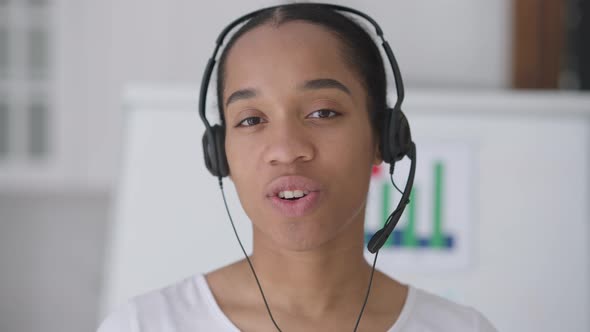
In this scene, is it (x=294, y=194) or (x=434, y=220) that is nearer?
(x=294, y=194)

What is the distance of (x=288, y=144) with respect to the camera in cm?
91

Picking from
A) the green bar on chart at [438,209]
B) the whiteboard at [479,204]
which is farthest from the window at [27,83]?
the green bar on chart at [438,209]

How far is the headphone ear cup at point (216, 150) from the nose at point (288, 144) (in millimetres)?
119

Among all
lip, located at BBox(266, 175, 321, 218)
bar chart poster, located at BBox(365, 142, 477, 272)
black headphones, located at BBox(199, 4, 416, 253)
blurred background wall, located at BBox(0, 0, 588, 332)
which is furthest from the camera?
blurred background wall, located at BBox(0, 0, 588, 332)

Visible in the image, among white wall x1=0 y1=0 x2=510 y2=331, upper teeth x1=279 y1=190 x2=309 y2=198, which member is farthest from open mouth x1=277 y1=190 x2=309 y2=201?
white wall x1=0 y1=0 x2=510 y2=331

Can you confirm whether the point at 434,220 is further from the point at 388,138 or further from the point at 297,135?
the point at 297,135

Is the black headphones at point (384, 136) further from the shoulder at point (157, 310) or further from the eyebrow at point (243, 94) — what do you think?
the shoulder at point (157, 310)

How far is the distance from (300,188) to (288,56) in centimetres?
19

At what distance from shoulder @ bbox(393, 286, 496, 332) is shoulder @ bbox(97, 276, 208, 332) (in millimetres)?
312

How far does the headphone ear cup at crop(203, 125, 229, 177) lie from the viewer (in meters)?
1.03

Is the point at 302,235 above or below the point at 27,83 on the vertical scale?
below

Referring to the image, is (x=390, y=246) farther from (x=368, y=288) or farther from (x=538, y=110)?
(x=368, y=288)

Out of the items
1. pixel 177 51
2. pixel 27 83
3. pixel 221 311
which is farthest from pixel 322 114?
pixel 27 83

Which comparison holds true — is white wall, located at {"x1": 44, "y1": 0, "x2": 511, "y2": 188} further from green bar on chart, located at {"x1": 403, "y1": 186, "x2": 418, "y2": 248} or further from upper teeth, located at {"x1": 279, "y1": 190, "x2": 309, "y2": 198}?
upper teeth, located at {"x1": 279, "y1": 190, "x2": 309, "y2": 198}
